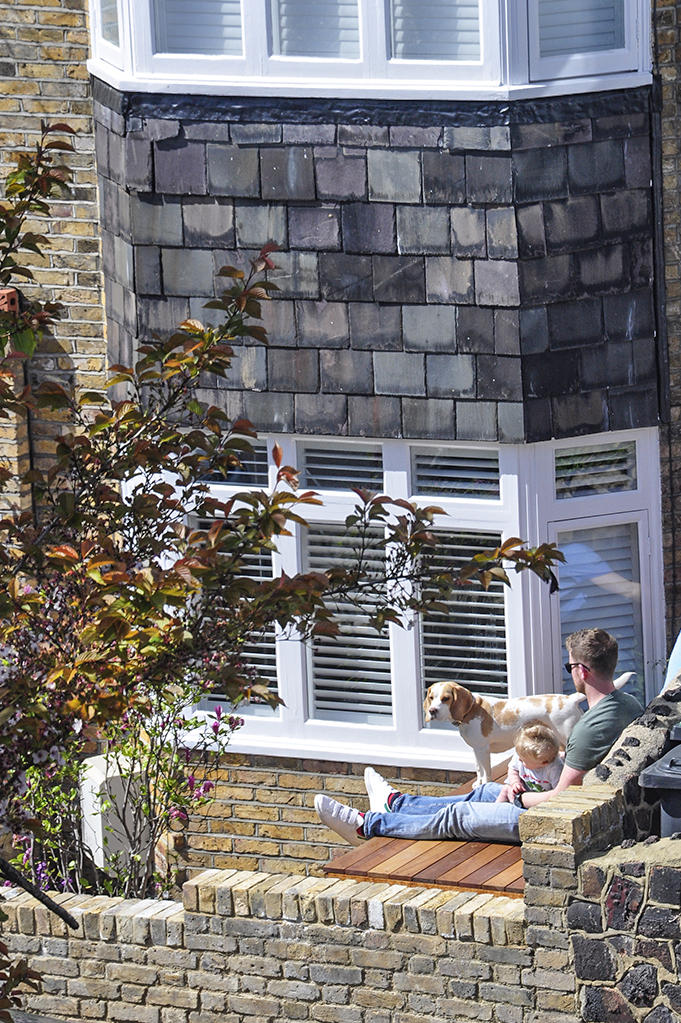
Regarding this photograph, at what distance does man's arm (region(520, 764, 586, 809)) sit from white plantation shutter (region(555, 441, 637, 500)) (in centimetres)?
166

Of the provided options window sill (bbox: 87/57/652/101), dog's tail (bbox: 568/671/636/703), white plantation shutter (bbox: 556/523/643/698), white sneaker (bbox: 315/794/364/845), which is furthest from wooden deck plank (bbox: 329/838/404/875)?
window sill (bbox: 87/57/652/101)

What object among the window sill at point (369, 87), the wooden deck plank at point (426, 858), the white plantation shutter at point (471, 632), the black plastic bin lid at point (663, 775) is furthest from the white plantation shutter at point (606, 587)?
the window sill at point (369, 87)

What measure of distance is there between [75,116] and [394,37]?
2.28 metres

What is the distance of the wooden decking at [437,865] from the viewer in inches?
282

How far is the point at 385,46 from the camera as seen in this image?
26.5 ft

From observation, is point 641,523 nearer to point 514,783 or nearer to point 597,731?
point 597,731

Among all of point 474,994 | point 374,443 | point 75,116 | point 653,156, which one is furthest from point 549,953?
point 75,116

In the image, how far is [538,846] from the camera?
6.52 meters

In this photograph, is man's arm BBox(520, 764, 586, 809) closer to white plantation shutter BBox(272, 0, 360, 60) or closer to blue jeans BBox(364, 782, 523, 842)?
blue jeans BBox(364, 782, 523, 842)

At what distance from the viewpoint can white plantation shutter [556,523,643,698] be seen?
27.8 ft

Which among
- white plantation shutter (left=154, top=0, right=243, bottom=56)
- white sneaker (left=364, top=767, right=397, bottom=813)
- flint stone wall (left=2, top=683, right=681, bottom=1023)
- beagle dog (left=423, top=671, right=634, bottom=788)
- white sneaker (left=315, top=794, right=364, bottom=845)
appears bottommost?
flint stone wall (left=2, top=683, right=681, bottom=1023)

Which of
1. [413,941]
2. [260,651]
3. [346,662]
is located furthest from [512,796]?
[260,651]

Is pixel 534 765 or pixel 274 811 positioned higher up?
pixel 534 765

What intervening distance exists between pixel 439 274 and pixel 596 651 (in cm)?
213
